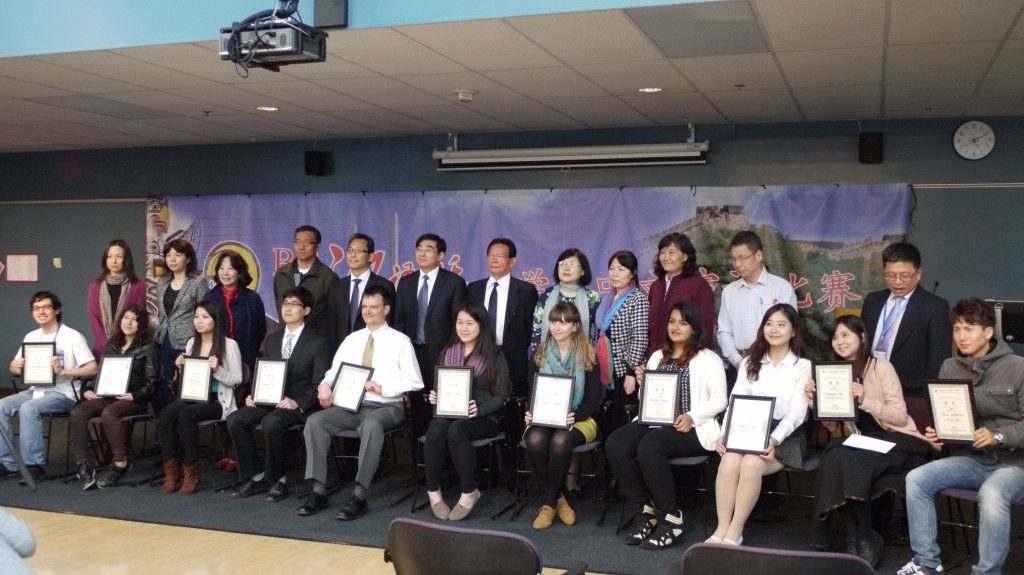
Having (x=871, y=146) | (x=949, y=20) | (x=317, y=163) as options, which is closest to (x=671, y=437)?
(x=949, y=20)

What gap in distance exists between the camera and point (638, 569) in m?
4.35

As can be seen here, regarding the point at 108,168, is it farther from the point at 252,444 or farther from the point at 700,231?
the point at 700,231

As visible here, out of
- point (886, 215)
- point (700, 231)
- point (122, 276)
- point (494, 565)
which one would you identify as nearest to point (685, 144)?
point (700, 231)

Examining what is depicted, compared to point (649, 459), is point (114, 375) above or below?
above

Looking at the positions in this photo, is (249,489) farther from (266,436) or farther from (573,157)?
(573,157)

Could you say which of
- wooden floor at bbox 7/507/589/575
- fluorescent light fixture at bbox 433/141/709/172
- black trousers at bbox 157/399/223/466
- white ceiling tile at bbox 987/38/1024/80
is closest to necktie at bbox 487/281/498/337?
wooden floor at bbox 7/507/589/575

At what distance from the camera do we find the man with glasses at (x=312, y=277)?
644cm

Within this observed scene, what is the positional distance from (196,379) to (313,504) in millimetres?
1202

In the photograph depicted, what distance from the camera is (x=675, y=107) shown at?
6582 mm

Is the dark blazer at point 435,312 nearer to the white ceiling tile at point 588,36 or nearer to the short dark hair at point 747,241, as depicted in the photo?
the white ceiling tile at point 588,36

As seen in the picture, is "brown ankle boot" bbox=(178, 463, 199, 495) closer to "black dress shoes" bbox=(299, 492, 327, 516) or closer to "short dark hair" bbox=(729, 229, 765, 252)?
"black dress shoes" bbox=(299, 492, 327, 516)

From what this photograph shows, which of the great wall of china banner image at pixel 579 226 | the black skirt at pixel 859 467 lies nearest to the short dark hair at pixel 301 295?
the great wall of china banner image at pixel 579 226

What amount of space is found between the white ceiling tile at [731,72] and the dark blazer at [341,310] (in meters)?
2.36

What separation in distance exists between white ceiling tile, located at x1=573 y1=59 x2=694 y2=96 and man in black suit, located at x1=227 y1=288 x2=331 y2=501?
2.29 m
